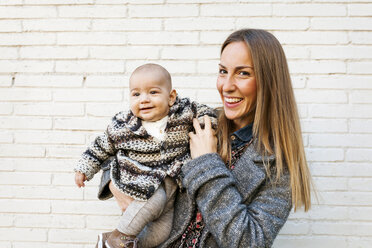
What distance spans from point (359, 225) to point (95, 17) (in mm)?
2441

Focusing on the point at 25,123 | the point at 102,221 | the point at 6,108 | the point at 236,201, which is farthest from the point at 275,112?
the point at 6,108

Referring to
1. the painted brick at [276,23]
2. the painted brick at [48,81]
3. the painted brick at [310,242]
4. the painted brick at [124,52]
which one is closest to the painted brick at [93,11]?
the painted brick at [124,52]

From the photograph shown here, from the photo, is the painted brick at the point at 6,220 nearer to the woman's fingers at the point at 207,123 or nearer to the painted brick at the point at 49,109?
the painted brick at the point at 49,109

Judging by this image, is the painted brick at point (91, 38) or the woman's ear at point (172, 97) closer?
the woman's ear at point (172, 97)

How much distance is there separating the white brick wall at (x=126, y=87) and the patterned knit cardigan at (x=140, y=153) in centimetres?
92

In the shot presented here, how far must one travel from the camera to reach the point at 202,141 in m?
1.73

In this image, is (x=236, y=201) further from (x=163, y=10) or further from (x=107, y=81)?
(x=163, y=10)

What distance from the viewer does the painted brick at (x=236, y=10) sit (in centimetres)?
270

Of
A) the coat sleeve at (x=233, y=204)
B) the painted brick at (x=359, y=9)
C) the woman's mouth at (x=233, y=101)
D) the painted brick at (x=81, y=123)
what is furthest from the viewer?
the painted brick at (x=81, y=123)

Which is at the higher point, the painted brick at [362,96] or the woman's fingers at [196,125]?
the painted brick at [362,96]

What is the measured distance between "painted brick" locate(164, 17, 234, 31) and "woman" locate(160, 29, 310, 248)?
922 mm

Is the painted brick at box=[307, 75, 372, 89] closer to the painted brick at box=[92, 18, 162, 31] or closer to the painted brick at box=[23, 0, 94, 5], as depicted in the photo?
the painted brick at box=[92, 18, 162, 31]

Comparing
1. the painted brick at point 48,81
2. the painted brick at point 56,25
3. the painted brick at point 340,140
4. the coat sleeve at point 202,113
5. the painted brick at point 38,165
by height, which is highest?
the painted brick at point 56,25

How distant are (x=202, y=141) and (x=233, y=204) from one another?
33 cm
